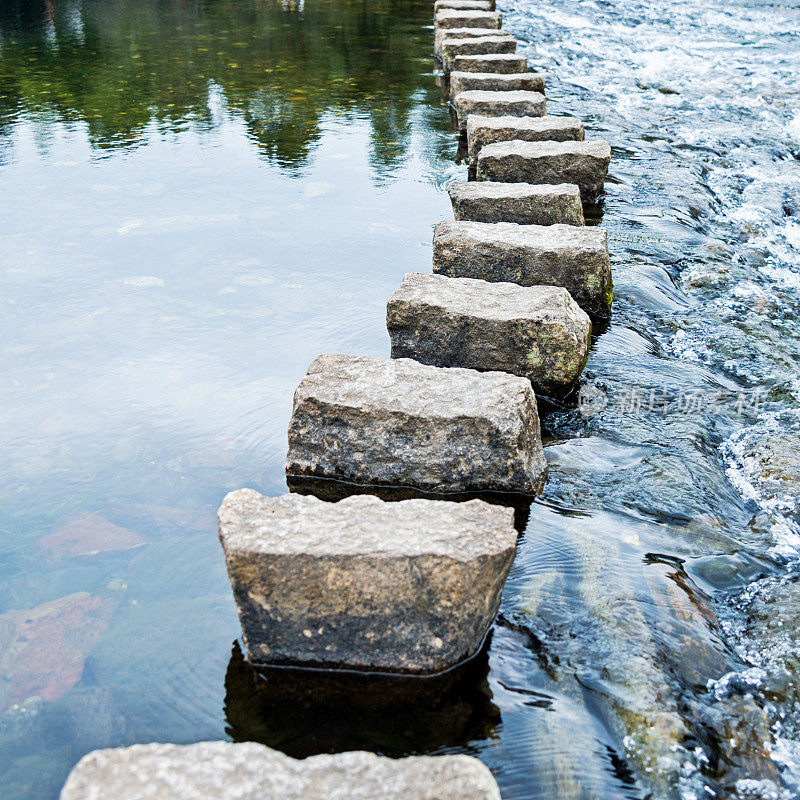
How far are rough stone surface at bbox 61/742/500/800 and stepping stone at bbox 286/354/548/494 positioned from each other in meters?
1.19

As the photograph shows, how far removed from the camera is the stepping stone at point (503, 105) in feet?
20.6

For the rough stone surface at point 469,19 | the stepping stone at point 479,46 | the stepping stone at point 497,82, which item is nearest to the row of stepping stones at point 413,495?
the stepping stone at point 497,82

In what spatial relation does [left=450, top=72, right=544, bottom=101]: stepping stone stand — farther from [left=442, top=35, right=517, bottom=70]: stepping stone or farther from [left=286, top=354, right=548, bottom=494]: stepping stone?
[left=286, top=354, right=548, bottom=494]: stepping stone

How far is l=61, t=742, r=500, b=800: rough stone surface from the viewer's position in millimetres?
1498

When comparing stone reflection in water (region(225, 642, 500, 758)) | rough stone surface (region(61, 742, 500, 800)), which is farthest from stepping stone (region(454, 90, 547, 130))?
rough stone surface (region(61, 742, 500, 800))

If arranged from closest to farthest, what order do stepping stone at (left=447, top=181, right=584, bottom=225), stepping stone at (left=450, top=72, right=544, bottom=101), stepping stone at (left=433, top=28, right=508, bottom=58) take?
stepping stone at (left=447, top=181, right=584, bottom=225) → stepping stone at (left=450, top=72, right=544, bottom=101) → stepping stone at (left=433, top=28, right=508, bottom=58)

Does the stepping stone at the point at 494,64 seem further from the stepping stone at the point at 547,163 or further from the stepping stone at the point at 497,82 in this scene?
the stepping stone at the point at 547,163

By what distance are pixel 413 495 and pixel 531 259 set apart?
1529 millimetres

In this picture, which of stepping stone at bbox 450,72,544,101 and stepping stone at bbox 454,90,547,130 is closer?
stepping stone at bbox 454,90,547,130

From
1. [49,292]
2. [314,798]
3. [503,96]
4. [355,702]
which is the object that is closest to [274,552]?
[355,702]

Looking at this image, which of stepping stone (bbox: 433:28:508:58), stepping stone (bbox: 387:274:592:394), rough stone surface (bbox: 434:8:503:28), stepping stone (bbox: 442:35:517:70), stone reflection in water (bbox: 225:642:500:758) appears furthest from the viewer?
rough stone surface (bbox: 434:8:503:28)

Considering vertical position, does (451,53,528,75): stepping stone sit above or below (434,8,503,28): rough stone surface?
below

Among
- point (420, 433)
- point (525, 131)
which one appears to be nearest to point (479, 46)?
point (525, 131)

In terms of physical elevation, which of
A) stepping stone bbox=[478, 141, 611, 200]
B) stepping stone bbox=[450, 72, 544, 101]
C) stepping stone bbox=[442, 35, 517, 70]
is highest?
stepping stone bbox=[442, 35, 517, 70]
